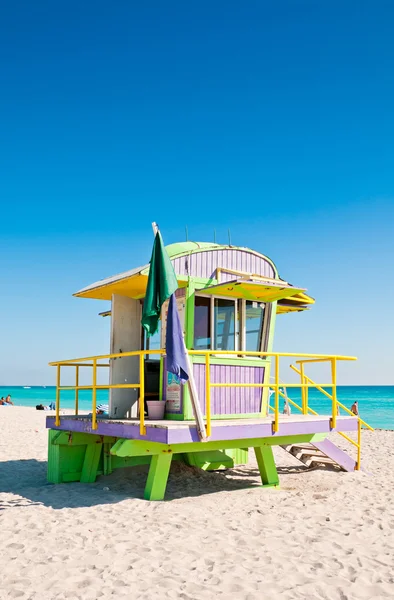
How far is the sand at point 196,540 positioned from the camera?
537 centimetres

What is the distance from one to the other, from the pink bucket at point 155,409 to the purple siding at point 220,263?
2.28 metres

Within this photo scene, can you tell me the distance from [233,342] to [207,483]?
2691 millimetres

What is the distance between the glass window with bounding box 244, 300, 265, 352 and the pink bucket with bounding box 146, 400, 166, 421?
6.32ft

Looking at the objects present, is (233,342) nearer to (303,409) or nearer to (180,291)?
(180,291)

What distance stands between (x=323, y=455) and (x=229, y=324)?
14.5ft

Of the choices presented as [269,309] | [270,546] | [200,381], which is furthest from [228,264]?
[270,546]

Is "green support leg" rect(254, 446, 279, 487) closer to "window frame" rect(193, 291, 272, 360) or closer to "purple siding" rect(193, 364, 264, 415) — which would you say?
"purple siding" rect(193, 364, 264, 415)

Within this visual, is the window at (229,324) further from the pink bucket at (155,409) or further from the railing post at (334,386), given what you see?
the railing post at (334,386)

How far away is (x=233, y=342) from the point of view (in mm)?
10211

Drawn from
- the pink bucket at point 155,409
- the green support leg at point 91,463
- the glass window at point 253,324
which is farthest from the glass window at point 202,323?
the green support leg at point 91,463

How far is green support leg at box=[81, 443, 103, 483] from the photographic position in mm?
10633

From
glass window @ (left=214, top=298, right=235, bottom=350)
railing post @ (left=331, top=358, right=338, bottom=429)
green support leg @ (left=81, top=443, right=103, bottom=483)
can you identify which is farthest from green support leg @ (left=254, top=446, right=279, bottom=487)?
green support leg @ (left=81, top=443, right=103, bottom=483)

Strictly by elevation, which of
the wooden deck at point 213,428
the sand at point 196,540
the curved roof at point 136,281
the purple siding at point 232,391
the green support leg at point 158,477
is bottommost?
the sand at point 196,540

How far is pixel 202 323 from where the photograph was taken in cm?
998
